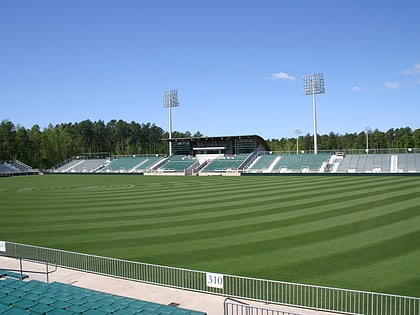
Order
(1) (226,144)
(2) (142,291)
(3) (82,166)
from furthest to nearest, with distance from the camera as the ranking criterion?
(3) (82,166), (1) (226,144), (2) (142,291)

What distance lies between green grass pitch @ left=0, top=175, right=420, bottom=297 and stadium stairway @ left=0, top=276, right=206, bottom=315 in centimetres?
556

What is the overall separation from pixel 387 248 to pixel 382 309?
6.72m

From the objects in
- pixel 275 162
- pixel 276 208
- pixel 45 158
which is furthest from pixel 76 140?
pixel 276 208

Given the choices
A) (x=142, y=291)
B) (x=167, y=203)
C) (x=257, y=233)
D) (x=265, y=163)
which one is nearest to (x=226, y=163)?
(x=265, y=163)

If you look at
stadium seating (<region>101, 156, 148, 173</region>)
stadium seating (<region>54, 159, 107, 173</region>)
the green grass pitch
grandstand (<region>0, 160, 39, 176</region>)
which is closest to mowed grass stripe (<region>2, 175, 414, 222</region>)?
the green grass pitch

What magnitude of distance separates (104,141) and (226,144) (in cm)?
7509

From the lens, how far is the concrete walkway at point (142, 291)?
11.4 meters

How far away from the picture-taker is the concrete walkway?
1138cm

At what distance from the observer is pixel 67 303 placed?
32.0ft

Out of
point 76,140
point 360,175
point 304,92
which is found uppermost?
point 304,92

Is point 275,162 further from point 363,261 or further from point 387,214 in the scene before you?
point 363,261

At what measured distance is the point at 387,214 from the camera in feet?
81.7

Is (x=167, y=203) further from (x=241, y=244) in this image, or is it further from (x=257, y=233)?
(x=241, y=244)

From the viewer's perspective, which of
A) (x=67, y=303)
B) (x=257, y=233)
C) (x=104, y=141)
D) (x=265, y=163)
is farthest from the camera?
(x=104, y=141)
